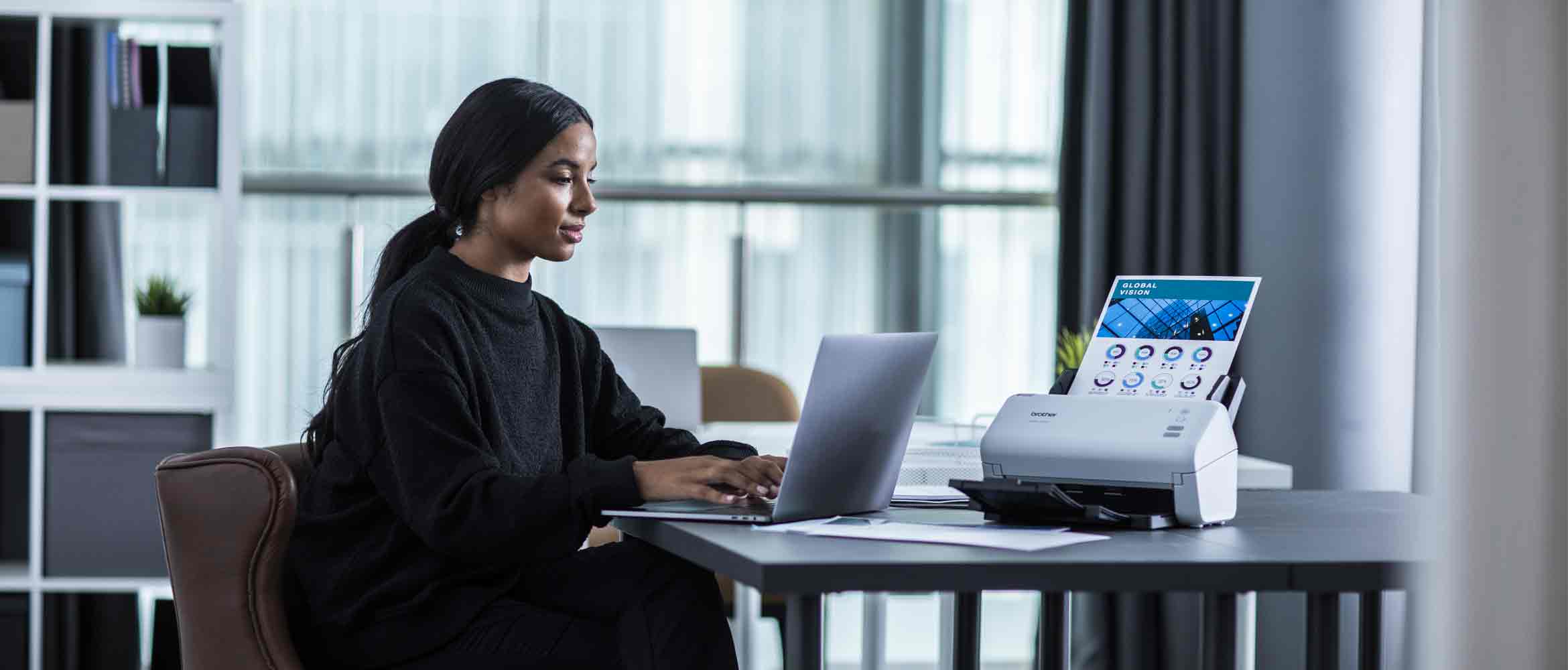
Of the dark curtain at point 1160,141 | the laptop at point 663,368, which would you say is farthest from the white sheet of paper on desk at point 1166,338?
the dark curtain at point 1160,141

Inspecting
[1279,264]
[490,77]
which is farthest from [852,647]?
[490,77]

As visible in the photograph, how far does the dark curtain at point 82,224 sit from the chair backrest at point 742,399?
4.52ft

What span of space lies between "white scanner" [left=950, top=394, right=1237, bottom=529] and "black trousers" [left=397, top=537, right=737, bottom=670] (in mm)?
275

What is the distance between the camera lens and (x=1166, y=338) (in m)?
1.65

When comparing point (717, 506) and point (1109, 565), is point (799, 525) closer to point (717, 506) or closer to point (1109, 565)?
point (717, 506)

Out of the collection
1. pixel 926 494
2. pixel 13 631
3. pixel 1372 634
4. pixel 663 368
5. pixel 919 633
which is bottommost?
pixel 919 633

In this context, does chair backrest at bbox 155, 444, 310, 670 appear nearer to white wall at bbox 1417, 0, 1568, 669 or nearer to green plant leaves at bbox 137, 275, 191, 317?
white wall at bbox 1417, 0, 1568, 669

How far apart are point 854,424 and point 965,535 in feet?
0.60

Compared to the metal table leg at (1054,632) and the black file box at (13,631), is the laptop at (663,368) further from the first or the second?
the black file box at (13,631)

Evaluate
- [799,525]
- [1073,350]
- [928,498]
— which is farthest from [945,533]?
[1073,350]

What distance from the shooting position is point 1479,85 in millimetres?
1143

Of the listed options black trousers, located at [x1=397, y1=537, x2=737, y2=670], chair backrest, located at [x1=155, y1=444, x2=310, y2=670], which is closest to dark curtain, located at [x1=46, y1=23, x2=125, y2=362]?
chair backrest, located at [x1=155, y1=444, x2=310, y2=670]

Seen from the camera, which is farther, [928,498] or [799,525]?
[928,498]

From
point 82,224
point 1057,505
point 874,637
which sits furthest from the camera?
point 82,224
